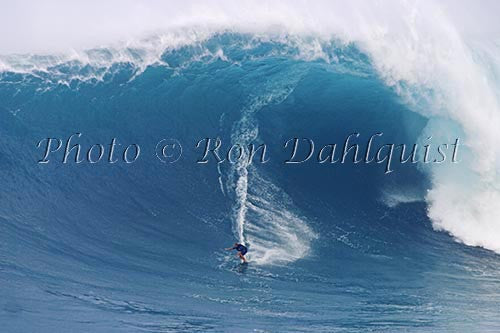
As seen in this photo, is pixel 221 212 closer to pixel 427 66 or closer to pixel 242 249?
pixel 242 249

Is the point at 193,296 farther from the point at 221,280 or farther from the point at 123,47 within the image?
the point at 123,47

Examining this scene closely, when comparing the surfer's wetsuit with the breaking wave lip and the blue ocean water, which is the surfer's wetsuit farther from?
the breaking wave lip

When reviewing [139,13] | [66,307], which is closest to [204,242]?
[66,307]

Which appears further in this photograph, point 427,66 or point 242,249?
point 427,66

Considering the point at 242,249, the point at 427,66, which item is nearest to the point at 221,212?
the point at 242,249

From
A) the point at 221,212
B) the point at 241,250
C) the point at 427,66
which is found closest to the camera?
the point at 241,250

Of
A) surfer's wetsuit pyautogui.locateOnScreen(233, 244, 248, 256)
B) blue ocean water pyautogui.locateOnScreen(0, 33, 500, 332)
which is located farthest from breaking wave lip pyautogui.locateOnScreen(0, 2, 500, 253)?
surfer's wetsuit pyautogui.locateOnScreen(233, 244, 248, 256)
